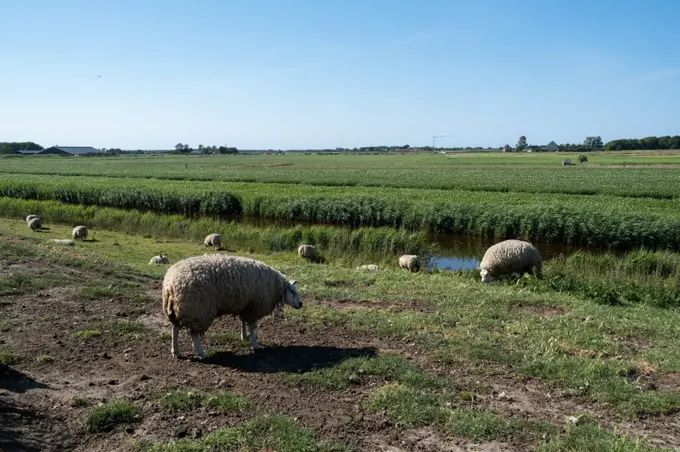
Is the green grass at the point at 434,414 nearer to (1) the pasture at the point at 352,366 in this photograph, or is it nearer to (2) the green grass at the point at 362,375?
(1) the pasture at the point at 352,366

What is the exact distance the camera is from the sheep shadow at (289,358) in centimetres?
807

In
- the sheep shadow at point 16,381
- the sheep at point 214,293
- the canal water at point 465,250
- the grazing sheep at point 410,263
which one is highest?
the sheep at point 214,293

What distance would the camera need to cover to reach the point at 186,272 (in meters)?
8.46

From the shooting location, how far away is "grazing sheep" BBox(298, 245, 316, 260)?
22.7 meters

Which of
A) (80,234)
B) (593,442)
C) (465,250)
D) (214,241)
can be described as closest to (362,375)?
(593,442)

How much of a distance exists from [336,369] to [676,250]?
843 inches

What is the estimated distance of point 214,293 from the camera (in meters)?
8.47

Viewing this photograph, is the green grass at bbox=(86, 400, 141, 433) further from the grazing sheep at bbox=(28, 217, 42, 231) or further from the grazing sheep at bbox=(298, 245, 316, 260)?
the grazing sheep at bbox=(28, 217, 42, 231)

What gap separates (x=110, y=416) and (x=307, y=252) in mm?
16427

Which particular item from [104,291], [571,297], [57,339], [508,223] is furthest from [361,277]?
[508,223]

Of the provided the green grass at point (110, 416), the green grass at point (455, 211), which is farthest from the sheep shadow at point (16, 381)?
the green grass at point (455, 211)

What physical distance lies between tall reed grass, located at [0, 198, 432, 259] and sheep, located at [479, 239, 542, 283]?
7.65 meters

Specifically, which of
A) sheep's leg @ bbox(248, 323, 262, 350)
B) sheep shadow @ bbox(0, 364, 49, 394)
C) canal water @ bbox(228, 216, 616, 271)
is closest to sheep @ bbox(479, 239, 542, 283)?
canal water @ bbox(228, 216, 616, 271)

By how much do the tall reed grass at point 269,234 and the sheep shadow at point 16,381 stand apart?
54.0ft
